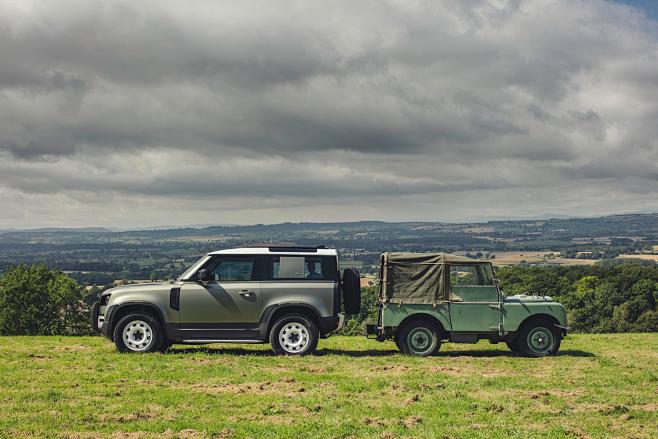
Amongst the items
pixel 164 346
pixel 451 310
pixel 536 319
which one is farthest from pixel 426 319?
pixel 164 346

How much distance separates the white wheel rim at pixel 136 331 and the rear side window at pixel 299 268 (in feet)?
10.0

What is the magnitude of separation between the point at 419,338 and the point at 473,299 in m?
1.62

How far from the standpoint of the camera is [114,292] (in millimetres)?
15211

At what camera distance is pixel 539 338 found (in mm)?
15922

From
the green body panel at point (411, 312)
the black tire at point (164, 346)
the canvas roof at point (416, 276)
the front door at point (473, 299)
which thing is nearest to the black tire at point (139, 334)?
the black tire at point (164, 346)

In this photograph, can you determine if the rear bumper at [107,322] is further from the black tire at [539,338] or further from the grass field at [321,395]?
the black tire at [539,338]

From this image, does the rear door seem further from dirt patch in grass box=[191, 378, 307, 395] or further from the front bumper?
the front bumper

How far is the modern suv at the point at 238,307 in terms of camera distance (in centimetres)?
1515

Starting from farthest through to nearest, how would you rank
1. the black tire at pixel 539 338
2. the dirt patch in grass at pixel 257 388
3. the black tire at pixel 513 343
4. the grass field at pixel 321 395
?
the black tire at pixel 513 343 → the black tire at pixel 539 338 → the dirt patch in grass at pixel 257 388 → the grass field at pixel 321 395

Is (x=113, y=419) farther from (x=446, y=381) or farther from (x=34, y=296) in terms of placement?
(x=34, y=296)

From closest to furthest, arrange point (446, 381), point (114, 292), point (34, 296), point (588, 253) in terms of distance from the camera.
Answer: point (446, 381) < point (114, 292) < point (34, 296) < point (588, 253)

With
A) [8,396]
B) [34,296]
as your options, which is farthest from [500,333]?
[34,296]

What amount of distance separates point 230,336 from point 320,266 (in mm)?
2666

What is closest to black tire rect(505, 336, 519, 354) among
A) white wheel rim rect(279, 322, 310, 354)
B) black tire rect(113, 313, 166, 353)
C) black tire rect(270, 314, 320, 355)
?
black tire rect(270, 314, 320, 355)
